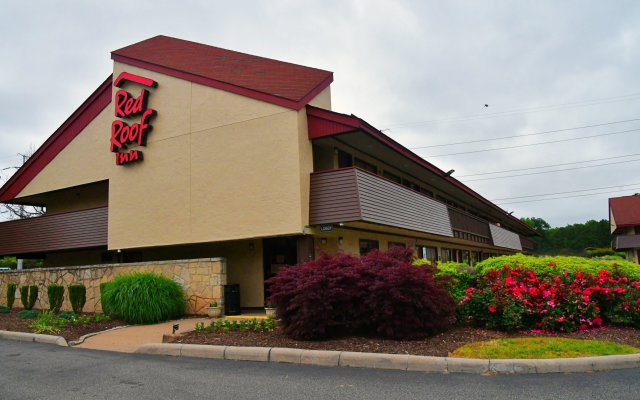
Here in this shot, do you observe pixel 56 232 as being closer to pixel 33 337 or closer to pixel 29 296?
pixel 29 296

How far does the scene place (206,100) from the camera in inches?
677

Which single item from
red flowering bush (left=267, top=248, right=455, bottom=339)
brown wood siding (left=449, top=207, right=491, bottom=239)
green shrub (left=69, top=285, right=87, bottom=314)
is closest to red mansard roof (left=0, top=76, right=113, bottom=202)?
green shrub (left=69, top=285, right=87, bottom=314)

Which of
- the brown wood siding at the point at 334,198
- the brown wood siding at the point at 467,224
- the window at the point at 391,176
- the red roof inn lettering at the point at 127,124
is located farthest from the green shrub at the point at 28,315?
the brown wood siding at the point at 467,224

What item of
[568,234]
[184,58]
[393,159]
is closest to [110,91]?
[184,58]

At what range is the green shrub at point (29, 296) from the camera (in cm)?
1684

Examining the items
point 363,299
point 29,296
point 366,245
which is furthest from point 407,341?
point 29,296

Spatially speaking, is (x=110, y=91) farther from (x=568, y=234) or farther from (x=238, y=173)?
(x=568, y=234)

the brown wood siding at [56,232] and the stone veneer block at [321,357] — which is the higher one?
the brown wood siding at [56,232]

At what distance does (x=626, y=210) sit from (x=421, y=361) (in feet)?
171

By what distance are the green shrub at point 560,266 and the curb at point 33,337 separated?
9.29 m

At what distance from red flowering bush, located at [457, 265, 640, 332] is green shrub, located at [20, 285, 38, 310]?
45.7 feet

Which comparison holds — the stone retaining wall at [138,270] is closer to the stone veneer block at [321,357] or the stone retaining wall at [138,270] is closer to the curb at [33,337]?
the curb at [33,337]

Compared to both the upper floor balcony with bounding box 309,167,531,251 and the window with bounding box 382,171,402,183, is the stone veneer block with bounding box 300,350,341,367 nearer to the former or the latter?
the upper floor balcony with bounding box 309,167,531,251

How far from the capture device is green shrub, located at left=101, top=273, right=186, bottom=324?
1353cm
